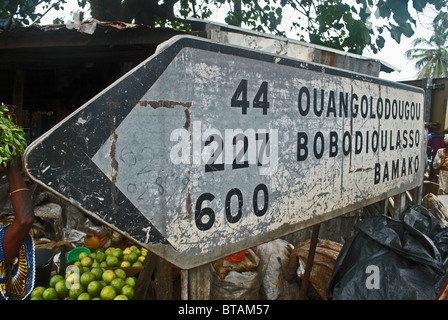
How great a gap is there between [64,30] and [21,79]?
2.58m

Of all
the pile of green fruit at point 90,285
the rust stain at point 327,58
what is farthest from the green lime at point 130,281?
the rust stain at point 327,58

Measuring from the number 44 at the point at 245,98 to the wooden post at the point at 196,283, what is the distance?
2.17 feet

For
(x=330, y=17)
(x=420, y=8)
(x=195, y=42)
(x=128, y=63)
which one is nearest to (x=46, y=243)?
(x=128, y=63)

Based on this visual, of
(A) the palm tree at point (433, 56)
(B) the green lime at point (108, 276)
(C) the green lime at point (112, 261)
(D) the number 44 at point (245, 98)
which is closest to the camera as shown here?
(D) the number 44 at point (245, 98)

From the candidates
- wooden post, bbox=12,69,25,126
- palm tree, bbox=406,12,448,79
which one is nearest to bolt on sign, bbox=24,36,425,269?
wooden post, bbox=12,69,25,126

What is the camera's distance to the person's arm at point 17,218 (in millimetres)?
1727

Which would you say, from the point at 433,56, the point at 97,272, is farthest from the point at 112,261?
the point at 433,56

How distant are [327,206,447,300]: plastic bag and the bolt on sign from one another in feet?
1.51

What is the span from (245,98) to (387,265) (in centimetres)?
147

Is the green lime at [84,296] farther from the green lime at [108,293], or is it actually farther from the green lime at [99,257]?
the green lime at [99,257]

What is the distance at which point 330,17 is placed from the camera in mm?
6785

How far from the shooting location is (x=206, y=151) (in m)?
1.21

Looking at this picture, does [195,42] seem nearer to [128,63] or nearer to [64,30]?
[64,30]

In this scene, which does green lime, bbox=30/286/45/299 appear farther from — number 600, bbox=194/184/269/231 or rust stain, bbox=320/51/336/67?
rust stain, bbox=320/51/336/67
